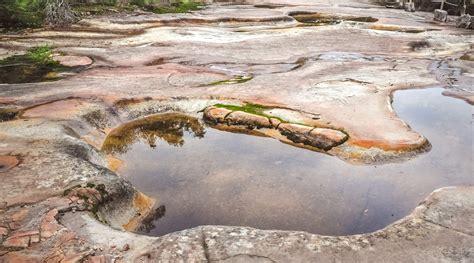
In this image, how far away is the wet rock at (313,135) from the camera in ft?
23.6

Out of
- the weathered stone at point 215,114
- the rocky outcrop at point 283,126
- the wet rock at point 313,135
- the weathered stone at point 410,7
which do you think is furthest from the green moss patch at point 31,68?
the weathered stone at point 410,7

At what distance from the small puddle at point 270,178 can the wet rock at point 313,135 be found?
0.23m

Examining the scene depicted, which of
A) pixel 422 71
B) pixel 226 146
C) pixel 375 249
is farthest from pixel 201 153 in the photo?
pixel 422 71

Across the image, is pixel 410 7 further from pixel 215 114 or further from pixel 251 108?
pixel 215 114

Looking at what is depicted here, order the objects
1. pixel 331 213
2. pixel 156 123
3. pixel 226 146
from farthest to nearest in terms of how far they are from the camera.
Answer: pixel 156 123
pixel 226 146
pixel 331 213

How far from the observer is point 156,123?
28.2 feet

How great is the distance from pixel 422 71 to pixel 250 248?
9.34 metres

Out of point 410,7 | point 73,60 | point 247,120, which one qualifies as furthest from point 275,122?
point 410,7

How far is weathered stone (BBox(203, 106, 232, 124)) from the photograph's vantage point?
846 centimetres

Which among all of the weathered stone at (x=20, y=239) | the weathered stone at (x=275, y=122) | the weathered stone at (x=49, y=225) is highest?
the weathered stone at (x=275, y=122)

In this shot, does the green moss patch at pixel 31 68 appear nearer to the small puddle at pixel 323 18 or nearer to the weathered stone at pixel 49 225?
the weathered stone at pixel 49 225

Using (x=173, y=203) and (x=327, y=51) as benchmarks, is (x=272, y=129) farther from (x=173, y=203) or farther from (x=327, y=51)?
(x=327, y=51)

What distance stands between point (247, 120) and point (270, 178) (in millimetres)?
2021

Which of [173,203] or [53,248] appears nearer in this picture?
[53,248]
